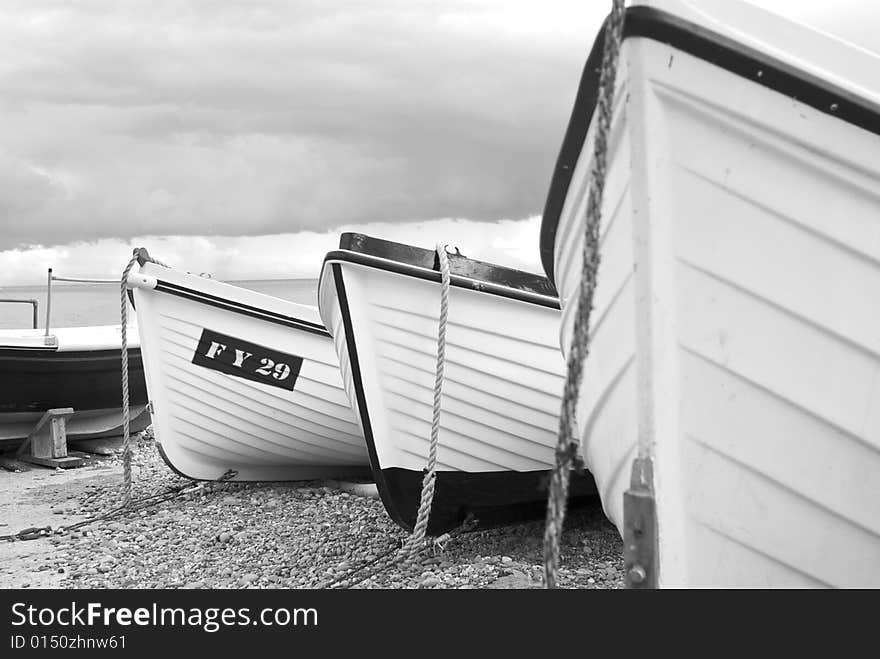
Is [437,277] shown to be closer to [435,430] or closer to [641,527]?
[435,430]

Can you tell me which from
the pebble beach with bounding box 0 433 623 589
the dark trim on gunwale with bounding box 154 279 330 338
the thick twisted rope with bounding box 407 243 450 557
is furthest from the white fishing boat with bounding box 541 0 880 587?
the dark trim on gunwale with bounding box 154 279 330 338

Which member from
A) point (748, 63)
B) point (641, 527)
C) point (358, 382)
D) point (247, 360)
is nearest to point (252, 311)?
point (247, 360)

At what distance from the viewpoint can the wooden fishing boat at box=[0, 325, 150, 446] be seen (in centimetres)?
810

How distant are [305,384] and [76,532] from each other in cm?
184

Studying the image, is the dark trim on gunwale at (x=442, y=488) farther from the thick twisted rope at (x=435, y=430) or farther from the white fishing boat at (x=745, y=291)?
the white fishing boat at (x=745, y=291)

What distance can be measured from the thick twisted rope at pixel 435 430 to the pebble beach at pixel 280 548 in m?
0.21

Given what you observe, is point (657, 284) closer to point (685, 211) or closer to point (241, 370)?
point (685, 211)

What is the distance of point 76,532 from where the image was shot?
19.7 ft

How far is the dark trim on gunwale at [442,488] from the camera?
493cm

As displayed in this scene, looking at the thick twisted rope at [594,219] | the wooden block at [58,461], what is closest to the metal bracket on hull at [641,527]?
the thick twisted rope at [594,219]

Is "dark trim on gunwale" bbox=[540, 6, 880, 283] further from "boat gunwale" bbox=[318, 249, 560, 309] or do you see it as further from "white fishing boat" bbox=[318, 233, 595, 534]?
"white fishing boat" bbox=[318, 233, 595, 534]

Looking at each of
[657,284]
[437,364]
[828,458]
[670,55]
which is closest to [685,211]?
[657,284]

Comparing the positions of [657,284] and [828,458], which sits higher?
[657,284]
